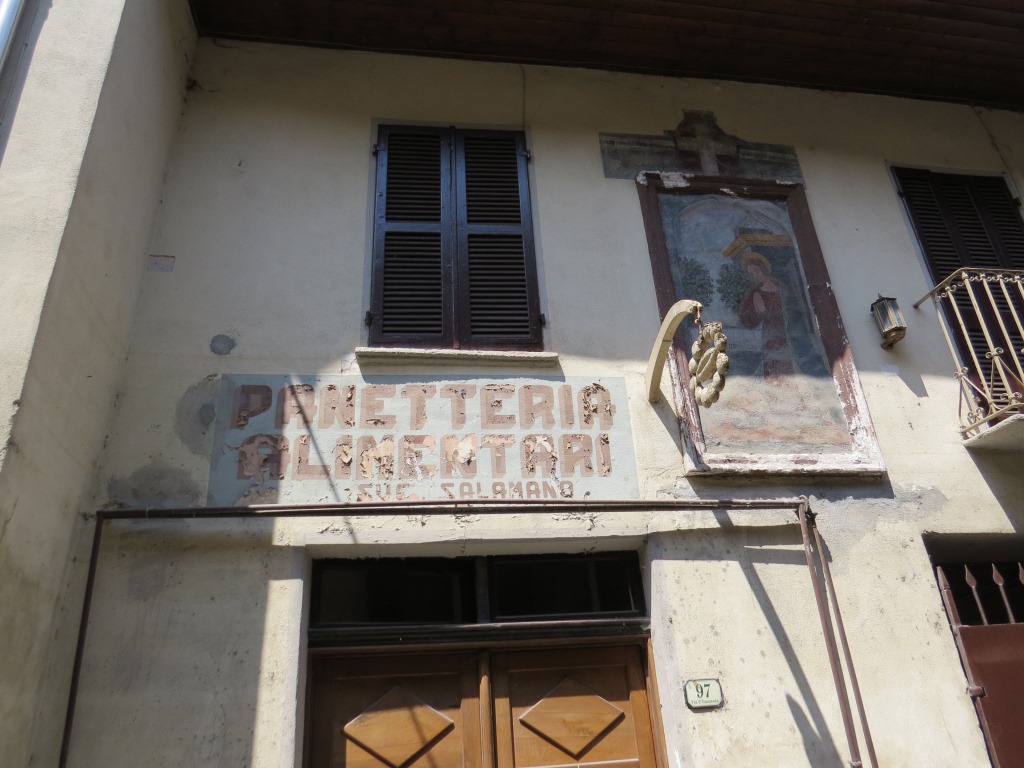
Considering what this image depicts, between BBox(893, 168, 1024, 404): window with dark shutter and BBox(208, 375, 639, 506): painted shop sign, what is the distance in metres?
2.94

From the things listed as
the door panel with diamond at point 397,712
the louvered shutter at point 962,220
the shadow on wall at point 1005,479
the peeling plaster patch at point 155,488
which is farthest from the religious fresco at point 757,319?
the peeling plaster patch at point 155,488

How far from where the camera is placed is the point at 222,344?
495 cm

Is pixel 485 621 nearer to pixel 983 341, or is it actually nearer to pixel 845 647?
pixel 845 647

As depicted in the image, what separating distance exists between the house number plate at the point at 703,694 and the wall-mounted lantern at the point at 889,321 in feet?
8.56

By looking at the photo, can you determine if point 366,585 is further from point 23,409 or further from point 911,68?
point 911,68

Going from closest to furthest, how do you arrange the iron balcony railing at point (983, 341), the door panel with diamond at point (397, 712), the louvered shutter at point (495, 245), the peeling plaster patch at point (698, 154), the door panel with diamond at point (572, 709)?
the door panel with diamond at point (397, 712), the door panel with diamond at point (572, 709), the iron balcony railing at point (983, 341), the louvered shutter at point (495, 245), the peeling plaster patch at point (698, 154)

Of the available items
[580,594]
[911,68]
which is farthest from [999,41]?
[580,594]

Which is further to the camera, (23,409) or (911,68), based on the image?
(911,68)

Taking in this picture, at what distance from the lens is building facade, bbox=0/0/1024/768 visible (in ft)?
13.5

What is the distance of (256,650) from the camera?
13.6 ft

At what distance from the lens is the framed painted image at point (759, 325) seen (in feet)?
16.7

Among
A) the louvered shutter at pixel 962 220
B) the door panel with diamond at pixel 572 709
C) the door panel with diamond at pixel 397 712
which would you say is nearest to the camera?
the door panel with diamond at pixel 397 712

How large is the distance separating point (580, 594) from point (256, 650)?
1756mm

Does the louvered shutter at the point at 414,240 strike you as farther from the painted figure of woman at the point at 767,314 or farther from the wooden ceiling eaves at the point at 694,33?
the painted figure of woman at the point at 767,314
